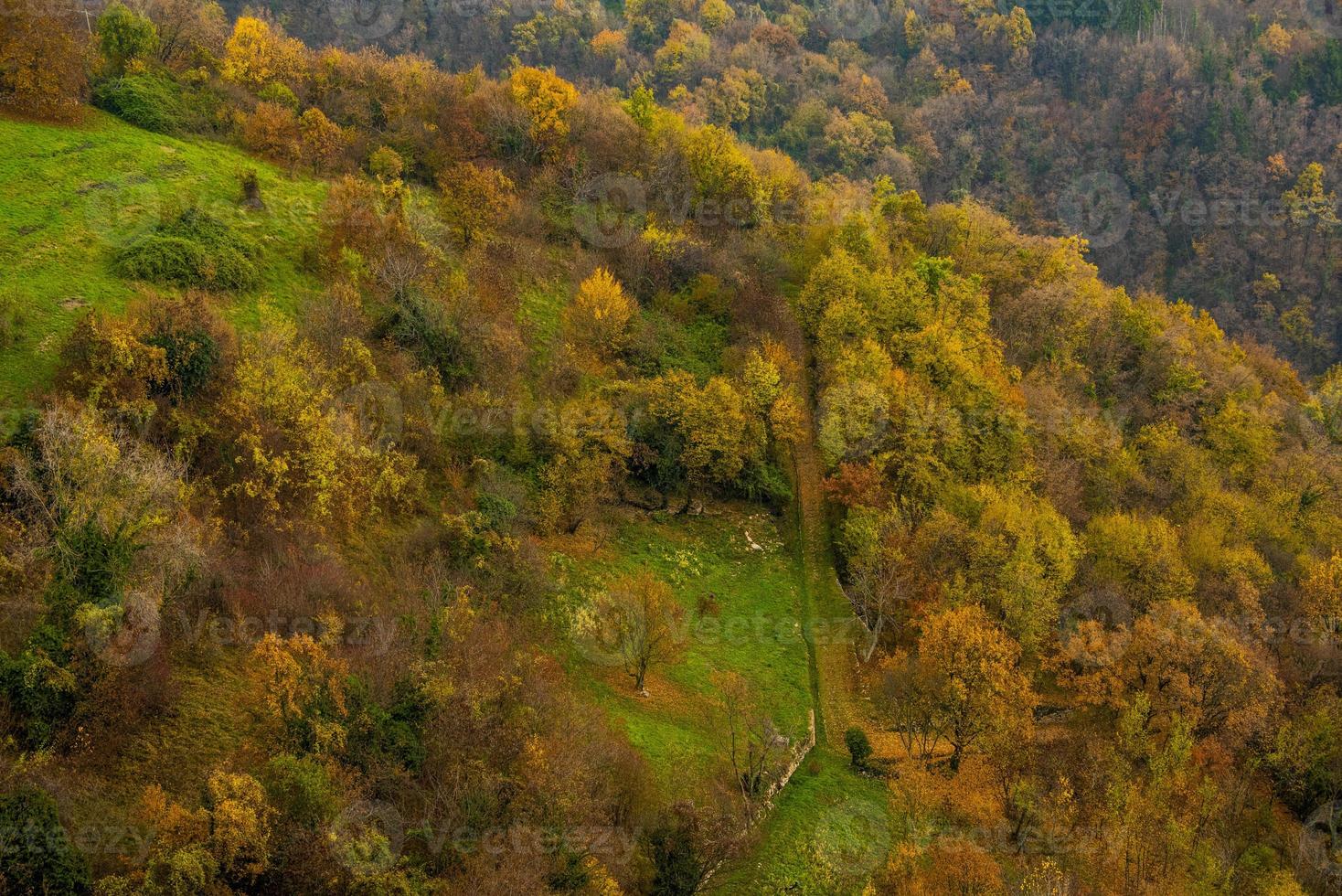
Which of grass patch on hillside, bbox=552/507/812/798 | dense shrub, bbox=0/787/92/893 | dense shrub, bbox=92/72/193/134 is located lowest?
grass patch on hillside, bbox=552/507/812/798

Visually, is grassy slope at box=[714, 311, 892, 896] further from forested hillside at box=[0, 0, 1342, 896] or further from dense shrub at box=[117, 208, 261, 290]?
dense shrub at box=[117, 208, 261, 290]

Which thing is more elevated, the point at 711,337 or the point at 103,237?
the point at 103,237

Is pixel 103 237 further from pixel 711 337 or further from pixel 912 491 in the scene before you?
pixel 912 491

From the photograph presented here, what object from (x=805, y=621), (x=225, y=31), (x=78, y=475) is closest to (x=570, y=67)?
(x=225, y=31)

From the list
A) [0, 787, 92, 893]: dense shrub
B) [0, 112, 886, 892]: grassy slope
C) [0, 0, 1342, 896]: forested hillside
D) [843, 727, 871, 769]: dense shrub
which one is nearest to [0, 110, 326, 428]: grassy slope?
[0, 112, 886, 892]: grassy slope

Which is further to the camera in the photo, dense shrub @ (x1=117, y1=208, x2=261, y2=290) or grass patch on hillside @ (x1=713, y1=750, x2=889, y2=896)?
dense shrub @ (x1=117, y1=208, x2=261, y2=290)

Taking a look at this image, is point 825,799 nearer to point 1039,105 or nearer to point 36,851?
point 36,851

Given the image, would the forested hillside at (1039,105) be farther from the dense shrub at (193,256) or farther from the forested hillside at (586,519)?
the dense shrub at (193,256)
